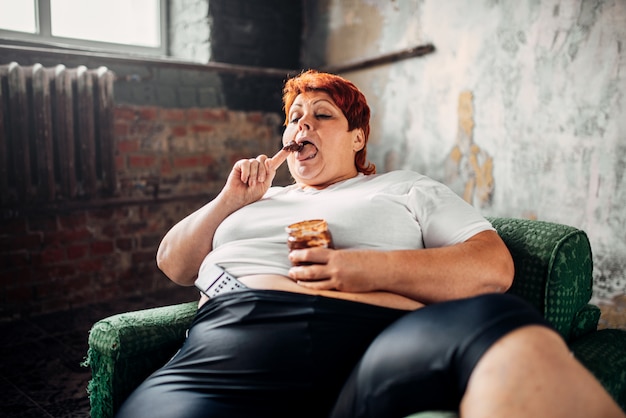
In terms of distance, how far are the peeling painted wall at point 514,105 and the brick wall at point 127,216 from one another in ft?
3.44

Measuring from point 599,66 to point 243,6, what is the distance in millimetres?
2241

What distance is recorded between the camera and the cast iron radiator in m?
2.55

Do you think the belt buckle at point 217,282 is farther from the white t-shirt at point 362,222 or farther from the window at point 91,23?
the window at point 91,23

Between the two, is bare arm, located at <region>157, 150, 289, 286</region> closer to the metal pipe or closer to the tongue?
the tongue

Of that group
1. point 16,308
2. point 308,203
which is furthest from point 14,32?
point 308,203

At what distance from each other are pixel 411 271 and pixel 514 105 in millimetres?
1708

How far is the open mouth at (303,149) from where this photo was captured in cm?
151

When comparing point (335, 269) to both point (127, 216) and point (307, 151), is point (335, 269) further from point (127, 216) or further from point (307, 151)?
point (127, 216)

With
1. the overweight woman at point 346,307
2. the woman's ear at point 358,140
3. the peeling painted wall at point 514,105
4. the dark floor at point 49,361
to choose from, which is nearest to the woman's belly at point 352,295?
the overweight woman at point 346,307

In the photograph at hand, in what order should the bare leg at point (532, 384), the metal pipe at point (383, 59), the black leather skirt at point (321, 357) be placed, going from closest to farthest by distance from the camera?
the bare leg at point (532, 384) → the black leather skirt at point (321, 357) → the metal pipe at point (383, 59)

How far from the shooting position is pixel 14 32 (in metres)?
2.87

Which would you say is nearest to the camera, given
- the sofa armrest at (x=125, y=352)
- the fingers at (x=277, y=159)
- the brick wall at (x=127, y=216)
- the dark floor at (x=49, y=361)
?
the sofa armrest at (x=125, y=352)

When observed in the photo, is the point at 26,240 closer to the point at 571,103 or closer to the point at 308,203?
the point at 308,203

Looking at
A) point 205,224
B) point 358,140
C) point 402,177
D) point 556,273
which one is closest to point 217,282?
point 205,224
